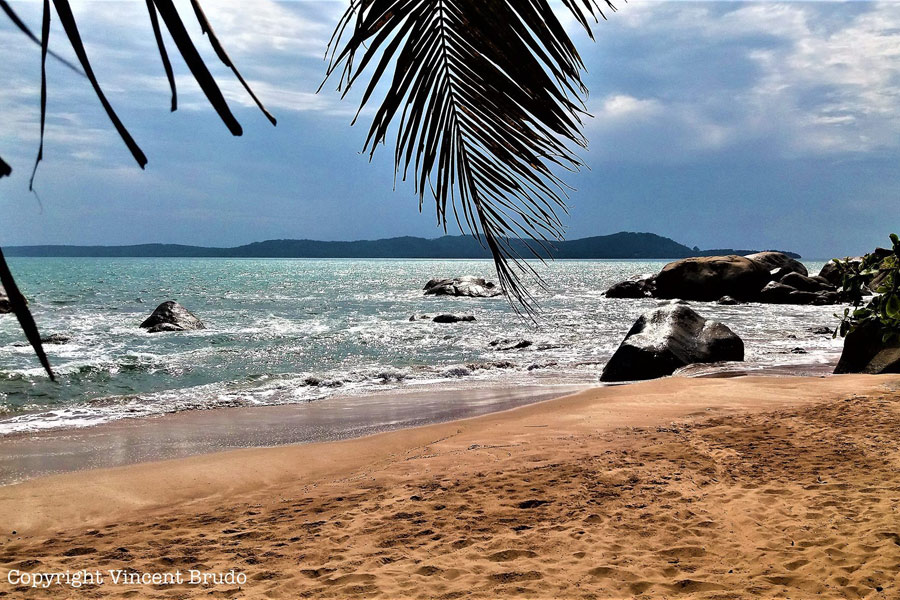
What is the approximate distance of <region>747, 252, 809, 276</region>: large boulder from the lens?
31812 mm

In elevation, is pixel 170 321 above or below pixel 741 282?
below

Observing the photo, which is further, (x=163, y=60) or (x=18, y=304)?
(x=163, y=60)

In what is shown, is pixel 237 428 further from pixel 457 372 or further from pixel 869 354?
pixel 869 354

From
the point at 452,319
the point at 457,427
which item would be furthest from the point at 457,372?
the point at 452,319

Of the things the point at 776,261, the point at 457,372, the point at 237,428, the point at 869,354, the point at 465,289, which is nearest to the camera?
the point at 237,428

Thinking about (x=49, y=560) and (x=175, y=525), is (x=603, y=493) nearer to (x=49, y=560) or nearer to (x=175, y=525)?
(x=175, y=525)

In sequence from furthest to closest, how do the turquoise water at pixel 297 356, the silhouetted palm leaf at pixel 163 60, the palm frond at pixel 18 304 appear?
the turquoise water at pixel 297 356
the silhouetted palm leaf at pixel 163 60
the palm frond at pixel 18 304

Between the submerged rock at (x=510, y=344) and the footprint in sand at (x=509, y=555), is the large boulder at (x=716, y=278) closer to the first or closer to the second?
the submerged rock at (x=510, y=344)

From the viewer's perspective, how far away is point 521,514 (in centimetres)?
400

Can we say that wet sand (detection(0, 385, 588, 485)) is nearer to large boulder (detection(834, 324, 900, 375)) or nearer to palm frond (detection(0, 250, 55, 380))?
large boulder (detection(834, 324, 900, 375))

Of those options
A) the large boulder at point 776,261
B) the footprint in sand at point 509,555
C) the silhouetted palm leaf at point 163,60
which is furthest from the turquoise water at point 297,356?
the silhouetted palm leaf at point 163,60

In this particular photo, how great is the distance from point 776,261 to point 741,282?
5268mm

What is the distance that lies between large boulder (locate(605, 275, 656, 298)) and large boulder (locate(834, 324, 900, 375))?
23454mm

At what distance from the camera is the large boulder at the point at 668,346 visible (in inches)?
420
